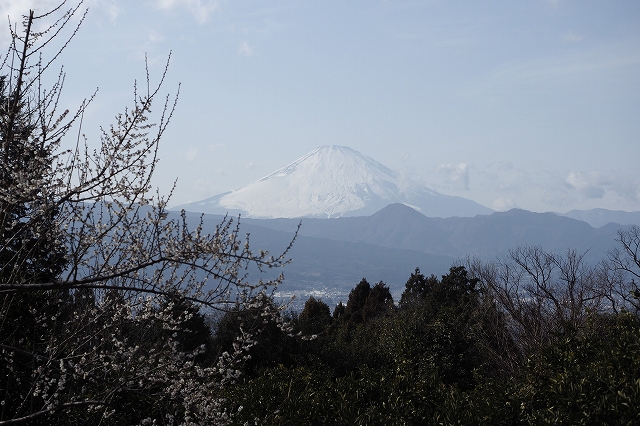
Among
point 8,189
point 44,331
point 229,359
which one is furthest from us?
point 44,331

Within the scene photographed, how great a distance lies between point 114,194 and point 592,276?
18461 mm

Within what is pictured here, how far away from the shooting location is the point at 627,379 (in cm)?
446

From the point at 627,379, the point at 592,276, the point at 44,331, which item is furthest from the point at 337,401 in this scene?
the point at 592,276

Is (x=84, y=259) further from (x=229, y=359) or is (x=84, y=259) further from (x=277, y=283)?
(x=229, y=359)

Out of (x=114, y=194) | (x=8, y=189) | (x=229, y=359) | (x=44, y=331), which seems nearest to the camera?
(x=8, y=189)

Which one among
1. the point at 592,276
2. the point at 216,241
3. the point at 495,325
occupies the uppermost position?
the point at 216,241

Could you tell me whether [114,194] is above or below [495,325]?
above

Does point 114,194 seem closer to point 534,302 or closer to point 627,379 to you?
point 627,379

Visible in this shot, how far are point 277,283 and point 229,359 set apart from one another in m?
1.16

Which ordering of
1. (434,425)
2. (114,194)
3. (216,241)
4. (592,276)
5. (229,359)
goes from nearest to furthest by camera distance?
1. (216,241)
2. (114,194)
3. (229,359)
4. (434,425)
5. (592,276)

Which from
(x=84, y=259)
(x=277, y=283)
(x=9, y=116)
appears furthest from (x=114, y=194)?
(x=277, y=283)

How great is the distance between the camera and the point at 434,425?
16.1 feet

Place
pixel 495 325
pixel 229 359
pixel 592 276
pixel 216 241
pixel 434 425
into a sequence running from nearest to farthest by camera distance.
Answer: pixel 216 241 → pixel 229 359 → pixel 434 425 → pixel 495 325 → pixel 592 276

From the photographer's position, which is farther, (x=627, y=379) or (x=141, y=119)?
(x=627, y=379)
